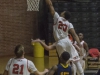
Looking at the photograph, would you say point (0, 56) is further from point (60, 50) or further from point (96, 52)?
point (60, 50)

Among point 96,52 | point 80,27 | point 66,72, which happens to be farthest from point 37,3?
point 66,72

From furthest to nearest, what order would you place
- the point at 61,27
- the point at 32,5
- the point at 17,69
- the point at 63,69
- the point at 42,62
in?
the point at 32,5
the point at 42,62
the point at 61,27
the point at 63,69
the point at 17,69

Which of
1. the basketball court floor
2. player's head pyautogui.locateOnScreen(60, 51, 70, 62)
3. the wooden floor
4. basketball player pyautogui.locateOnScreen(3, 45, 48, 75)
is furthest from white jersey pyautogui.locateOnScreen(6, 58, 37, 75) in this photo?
the wooden floor

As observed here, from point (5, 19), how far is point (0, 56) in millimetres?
1581

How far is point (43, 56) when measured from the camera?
50.6 ft

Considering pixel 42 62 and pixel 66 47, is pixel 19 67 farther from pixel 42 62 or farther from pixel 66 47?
pixel 42 62

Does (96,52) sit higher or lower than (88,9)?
lower

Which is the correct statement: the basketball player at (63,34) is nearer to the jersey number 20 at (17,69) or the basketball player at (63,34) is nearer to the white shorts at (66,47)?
the white shorts at (66,47)

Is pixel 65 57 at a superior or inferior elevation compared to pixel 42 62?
superior

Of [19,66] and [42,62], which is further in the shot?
[42,62]

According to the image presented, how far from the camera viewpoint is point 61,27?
9.47 meters

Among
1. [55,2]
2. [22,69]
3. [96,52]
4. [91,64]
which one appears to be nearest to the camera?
[22,69]

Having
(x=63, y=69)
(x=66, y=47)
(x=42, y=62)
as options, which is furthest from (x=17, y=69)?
(x=42, y=62)

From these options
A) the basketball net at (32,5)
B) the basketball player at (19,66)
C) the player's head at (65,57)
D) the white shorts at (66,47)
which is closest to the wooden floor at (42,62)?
the basketball net at (32,5)
